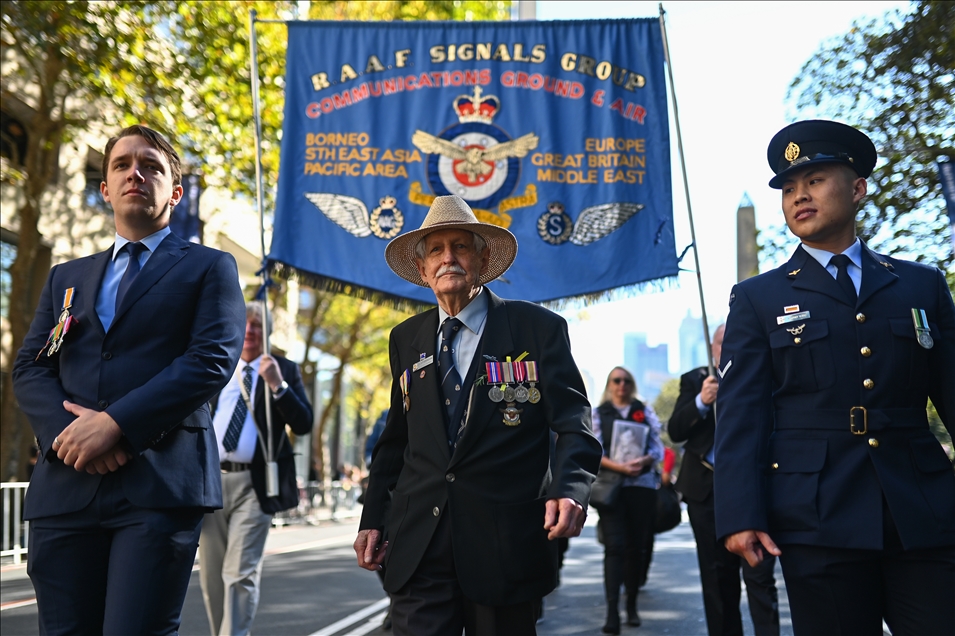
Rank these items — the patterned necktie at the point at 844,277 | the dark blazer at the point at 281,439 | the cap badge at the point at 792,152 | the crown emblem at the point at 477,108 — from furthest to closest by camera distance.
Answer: the crown emblem at the point at 477,108
the dark blazer at the point at 281,439
the cap badge at the point at 792,152
the patterned necktie at the point at 844,277

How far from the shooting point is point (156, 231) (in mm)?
3855

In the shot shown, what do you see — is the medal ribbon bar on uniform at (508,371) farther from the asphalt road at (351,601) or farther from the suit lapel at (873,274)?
the asphalt road at (351,601)

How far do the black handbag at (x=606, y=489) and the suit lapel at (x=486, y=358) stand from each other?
18.0 feet

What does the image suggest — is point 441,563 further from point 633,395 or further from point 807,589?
point 633,395

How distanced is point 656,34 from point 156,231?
512cm

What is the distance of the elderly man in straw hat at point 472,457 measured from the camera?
12.1 feet

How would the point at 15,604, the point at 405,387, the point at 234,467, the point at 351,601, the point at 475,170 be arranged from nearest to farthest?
1. the point at 405,387
2. the point at 234,467
3. the point at 475,170
4. the point at 15,604
5. the point at 351,601

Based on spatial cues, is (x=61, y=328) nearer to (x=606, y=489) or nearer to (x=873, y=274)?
(x=873, y=274)

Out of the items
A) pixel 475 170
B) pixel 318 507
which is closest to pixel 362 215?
pixel 475 170

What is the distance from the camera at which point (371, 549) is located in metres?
4.02

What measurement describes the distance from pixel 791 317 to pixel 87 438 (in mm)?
2359

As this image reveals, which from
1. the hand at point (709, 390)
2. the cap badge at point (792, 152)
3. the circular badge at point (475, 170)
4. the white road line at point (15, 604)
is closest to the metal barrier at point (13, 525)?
the white road line at point (15, 604)

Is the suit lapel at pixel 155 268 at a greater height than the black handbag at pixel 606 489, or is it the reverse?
the suit lapel at pixel 155 268

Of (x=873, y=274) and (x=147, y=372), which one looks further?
(x=873, y=274)
